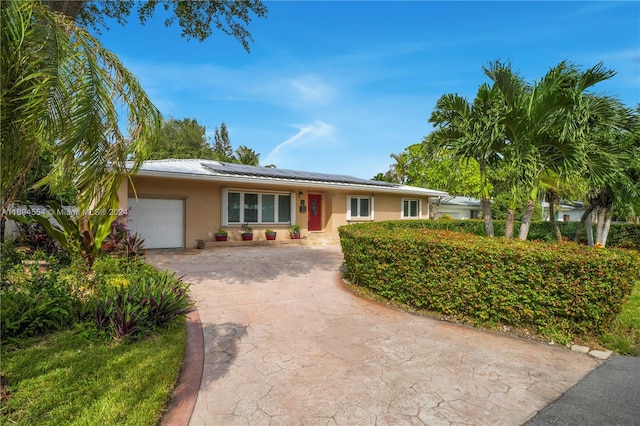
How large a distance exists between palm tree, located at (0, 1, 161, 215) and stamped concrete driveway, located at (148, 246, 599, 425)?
213 centimetres

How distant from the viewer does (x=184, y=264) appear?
914 centimetres

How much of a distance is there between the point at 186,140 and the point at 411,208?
90.7 feet

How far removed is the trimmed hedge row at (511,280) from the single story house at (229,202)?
8.59 m

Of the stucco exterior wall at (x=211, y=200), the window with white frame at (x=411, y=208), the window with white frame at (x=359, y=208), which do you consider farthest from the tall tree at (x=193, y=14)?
the window with white frame at (x=411, y=208)

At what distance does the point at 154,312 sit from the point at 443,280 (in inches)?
166

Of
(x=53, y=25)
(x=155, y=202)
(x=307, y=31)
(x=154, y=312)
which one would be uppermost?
(x=307, y=31)

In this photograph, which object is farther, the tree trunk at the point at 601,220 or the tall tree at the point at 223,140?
the tall tree at the point at 223,140

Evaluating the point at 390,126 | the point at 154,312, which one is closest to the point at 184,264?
the point at 154,312

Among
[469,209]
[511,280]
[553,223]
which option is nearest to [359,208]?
[553,223]

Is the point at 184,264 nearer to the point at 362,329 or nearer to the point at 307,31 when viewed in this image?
the point at 362,329

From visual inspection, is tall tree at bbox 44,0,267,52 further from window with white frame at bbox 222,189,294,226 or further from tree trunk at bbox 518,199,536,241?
tree trunk at bbox 518,199,536,241

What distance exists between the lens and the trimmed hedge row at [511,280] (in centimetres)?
412

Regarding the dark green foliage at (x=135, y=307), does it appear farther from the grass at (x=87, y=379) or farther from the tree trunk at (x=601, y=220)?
the tree trunk at (x=601, y=220)

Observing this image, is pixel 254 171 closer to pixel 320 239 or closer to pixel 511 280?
pixel 320 239
